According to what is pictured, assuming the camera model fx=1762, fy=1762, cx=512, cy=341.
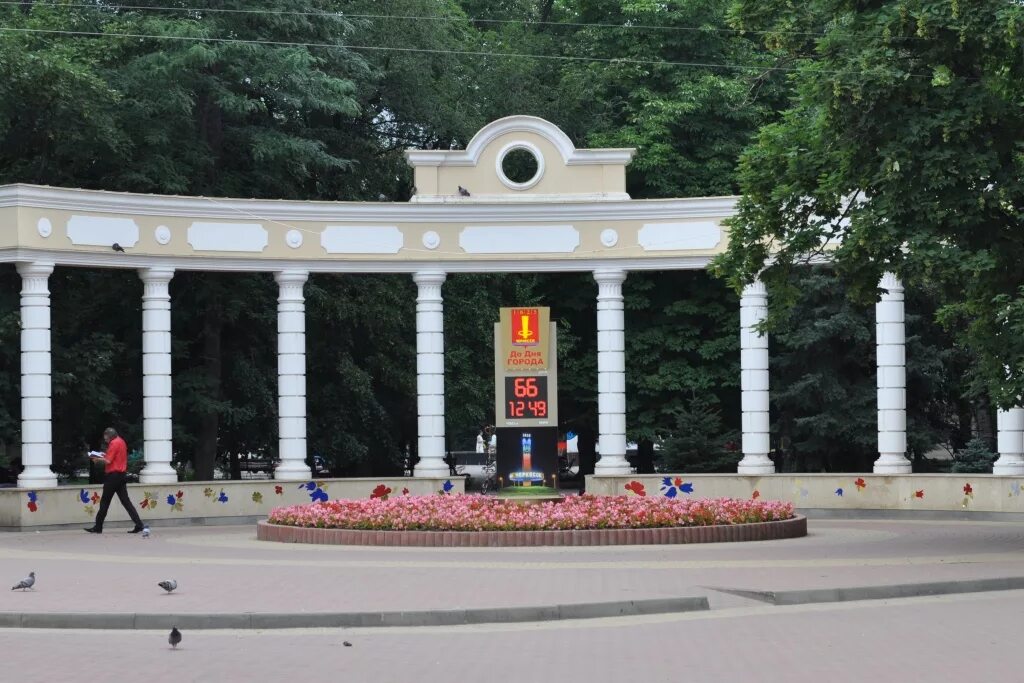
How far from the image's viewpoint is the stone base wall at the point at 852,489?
36.2 m

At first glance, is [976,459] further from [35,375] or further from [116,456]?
[35,375]

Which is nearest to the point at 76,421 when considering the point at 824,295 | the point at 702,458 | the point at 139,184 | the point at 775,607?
the point at 139,184

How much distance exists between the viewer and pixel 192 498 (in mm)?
36812

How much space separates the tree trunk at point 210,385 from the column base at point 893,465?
16200mm

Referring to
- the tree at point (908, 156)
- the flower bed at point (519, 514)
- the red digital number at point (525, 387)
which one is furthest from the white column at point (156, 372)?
Answer: the tree at point (908, 156)

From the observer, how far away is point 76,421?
4231 centimetres

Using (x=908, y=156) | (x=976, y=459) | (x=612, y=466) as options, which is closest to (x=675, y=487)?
(x=612, y=466)

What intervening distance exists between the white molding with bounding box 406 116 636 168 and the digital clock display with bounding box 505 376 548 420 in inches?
228

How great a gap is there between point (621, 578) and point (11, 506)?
1720cm

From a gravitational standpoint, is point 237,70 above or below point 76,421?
above

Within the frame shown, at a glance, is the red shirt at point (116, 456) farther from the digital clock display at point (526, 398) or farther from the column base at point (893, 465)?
the column base at point (893, 465)

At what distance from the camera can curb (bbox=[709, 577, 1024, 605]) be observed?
19.1 meters

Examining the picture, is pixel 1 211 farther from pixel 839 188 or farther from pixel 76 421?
pixel 839 188

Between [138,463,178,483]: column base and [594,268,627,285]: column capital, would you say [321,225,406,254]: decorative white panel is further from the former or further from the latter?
[138,463,178,483]: column base
